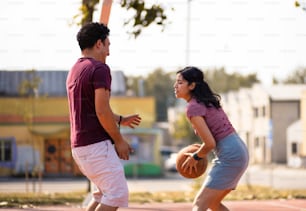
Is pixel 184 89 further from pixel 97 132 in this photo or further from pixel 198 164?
pixel 97 132

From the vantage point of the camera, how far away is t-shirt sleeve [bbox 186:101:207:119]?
210 inches

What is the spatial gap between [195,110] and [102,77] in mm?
720

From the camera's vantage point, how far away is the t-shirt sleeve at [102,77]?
4.96 meters

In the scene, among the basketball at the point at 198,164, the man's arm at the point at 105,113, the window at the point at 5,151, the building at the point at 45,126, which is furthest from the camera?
the building at the point at 45,126

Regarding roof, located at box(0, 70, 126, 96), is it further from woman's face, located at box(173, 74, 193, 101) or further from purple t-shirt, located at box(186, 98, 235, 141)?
purple t-shirt, located at box(186, 98, 235, 141)

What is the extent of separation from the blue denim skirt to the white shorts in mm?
686

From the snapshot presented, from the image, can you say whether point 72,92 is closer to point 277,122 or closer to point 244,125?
point 277,122

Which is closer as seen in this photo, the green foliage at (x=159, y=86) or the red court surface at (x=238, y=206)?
the red court surface at (x=238, y=206)

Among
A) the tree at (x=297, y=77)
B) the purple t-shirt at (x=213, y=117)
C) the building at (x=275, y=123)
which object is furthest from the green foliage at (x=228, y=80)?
the purple t-shirt at (x=213, y=117)

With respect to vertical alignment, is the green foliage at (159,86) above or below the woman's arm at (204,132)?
below

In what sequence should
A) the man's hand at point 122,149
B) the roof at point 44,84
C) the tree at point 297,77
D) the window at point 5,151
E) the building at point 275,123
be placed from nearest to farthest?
1. the man's hand at point 122,149
2. the window at point 5,151
3. the roof at point 44,84
4. the building at point 275,123
5. the tree at point 297,77

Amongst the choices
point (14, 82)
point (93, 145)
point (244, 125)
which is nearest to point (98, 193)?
point (93, 145)

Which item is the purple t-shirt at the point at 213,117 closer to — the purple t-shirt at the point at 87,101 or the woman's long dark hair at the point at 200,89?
the woman's long dark hair at the point at 200,89

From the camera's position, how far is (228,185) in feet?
17.6
